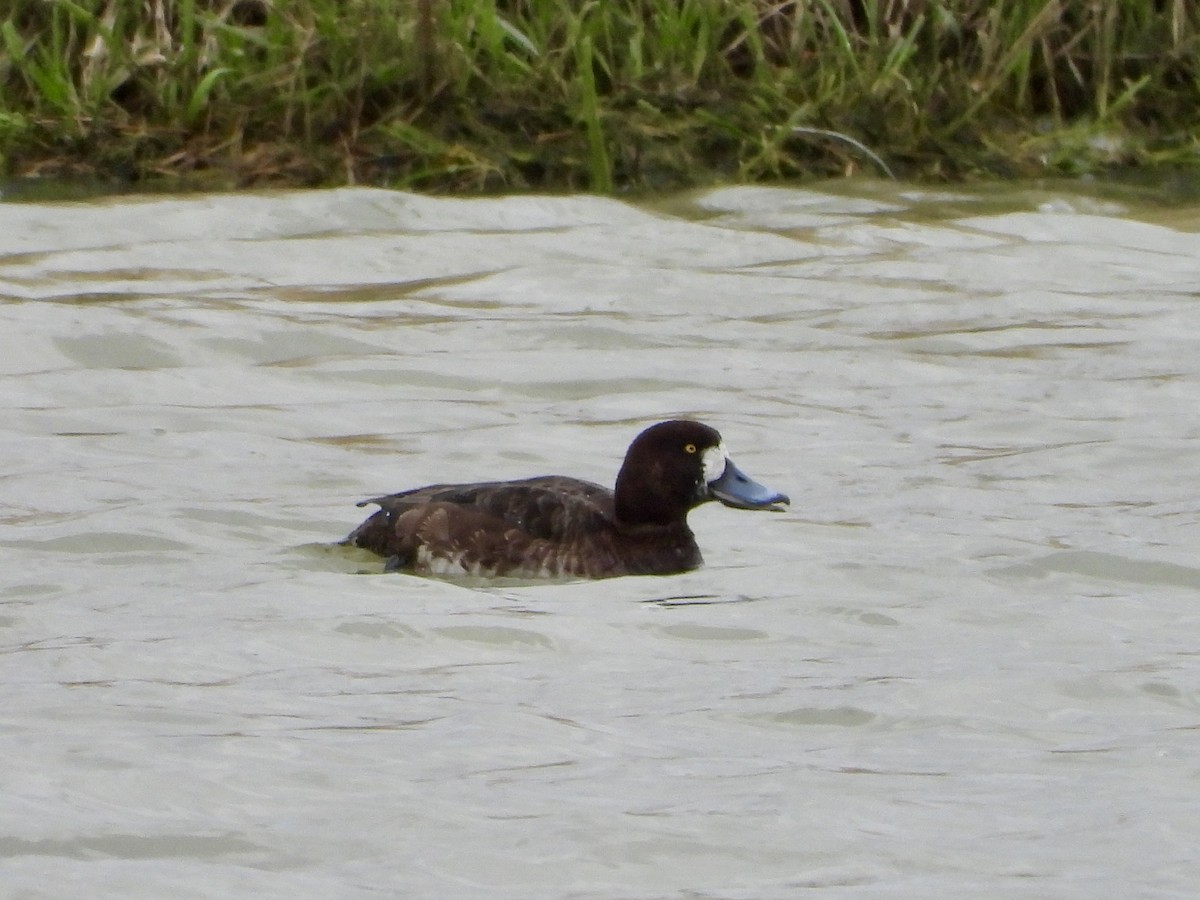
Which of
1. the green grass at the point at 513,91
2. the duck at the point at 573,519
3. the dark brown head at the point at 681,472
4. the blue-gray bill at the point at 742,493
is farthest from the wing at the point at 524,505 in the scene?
→ the green grass at the point at 513,91

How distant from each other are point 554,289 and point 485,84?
250 cm

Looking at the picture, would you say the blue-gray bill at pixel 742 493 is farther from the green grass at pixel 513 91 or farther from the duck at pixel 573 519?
the green grass at pixel 513 91

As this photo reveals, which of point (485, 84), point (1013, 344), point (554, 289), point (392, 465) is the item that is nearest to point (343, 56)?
point (485, 84)

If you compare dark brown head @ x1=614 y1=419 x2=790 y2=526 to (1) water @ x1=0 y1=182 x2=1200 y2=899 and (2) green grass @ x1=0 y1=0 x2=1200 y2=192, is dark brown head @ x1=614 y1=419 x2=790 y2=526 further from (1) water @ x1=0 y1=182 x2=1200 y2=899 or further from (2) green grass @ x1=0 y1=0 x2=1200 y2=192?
(2) green grass @ x1=0 y1=0 x2=1200 y2=192

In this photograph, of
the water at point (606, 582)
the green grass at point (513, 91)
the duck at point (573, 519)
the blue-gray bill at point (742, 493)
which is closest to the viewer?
the water at point (606, 582)

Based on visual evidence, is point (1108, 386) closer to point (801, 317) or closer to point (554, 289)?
point (801, 317)

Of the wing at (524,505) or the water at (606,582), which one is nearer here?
the water at (606,582)

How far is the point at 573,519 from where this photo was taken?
708 cm

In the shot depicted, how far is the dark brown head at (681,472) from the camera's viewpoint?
7.23 meters

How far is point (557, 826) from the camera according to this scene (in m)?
4.43

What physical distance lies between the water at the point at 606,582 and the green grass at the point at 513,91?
532mm

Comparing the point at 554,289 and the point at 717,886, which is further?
the point at 554,289

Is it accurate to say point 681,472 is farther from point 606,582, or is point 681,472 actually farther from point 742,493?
point 606,582

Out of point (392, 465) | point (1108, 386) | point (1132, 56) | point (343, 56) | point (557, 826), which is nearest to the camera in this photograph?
point (557, 826)
